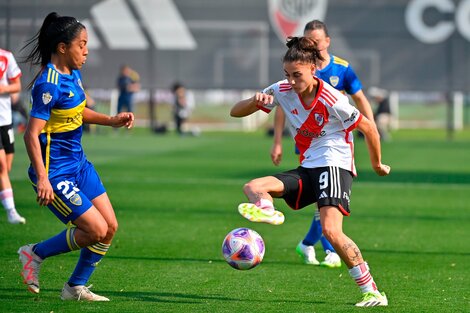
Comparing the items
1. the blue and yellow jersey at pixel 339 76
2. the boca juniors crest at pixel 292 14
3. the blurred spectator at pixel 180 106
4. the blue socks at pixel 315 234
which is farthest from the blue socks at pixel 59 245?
the boca juniors crest at pixel 292 14

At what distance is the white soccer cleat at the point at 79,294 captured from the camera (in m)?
→ 7.68

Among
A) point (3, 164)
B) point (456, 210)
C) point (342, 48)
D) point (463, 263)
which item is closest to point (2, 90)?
point (3, 164)

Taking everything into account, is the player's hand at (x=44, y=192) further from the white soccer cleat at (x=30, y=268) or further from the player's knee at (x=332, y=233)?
the player's knee at (x=332, y=233)

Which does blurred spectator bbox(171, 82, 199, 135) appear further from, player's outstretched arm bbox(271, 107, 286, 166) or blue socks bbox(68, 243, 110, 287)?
blue socks bbox(68, 243, 110, 287)

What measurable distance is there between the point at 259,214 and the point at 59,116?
170cm

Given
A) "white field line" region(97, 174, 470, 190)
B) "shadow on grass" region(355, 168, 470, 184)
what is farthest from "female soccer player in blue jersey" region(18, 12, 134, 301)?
"shadow on grass" region(355, 168, 470, 184)

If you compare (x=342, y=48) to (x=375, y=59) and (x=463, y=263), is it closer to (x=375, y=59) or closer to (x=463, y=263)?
(x=375, y=59)

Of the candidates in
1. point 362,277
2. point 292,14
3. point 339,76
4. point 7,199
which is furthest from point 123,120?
point 292,14

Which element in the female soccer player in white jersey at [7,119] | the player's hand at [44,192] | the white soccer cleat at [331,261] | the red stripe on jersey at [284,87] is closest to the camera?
the player's hand at [44,192]

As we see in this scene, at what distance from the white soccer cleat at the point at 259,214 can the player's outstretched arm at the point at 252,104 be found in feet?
2.81

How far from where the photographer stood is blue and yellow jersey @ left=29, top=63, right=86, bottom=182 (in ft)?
23.8

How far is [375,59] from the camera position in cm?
3369

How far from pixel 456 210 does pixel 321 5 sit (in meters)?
20.0

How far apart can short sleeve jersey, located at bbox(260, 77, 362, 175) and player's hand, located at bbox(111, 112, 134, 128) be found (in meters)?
1.04
